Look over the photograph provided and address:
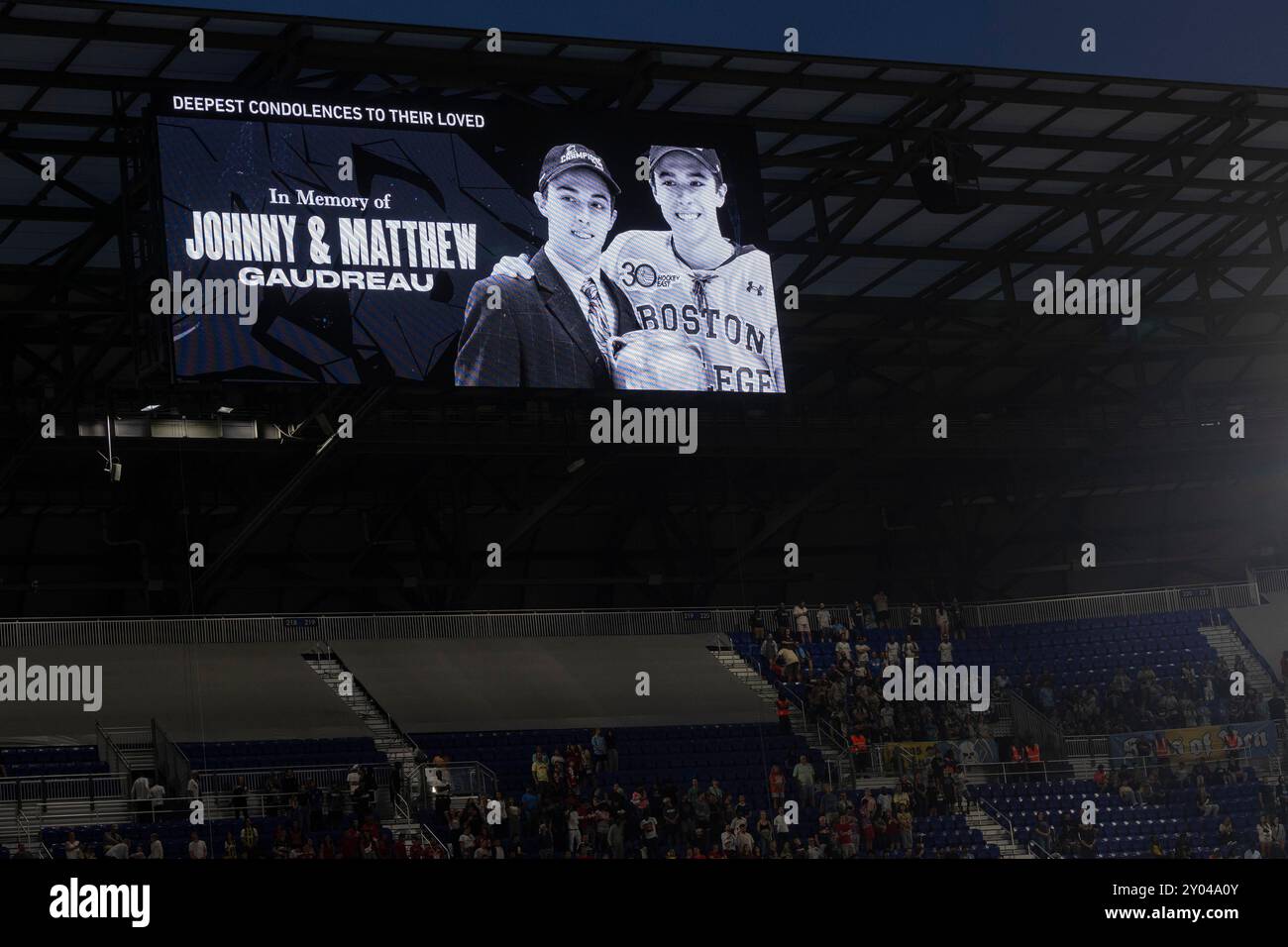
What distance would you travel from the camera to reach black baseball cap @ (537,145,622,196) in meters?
21.4

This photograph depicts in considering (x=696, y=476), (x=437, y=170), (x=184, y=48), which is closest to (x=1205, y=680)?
(x=696, y=476)

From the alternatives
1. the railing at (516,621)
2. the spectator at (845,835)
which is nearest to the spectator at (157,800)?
the railing at (516,621)

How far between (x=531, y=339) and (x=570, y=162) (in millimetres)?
2415

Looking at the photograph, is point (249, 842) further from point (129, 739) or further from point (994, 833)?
point (994, 833)

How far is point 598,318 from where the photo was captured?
2102 cm

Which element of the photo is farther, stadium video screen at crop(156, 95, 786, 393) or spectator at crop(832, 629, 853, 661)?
spectator at crop(832, 629, 853, 661)

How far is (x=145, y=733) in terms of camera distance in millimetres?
26109

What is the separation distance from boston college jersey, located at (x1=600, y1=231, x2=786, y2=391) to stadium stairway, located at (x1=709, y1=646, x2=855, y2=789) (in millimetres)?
8229

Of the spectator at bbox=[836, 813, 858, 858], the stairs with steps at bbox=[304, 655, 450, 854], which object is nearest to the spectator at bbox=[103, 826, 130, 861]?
the stairs with steps at bbox=[304, 655, 450, 854]

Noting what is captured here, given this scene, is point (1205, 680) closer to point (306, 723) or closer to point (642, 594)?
point (642, 594)

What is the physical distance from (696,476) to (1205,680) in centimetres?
1097

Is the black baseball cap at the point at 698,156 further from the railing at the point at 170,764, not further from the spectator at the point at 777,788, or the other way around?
the railing at the point at 170,764

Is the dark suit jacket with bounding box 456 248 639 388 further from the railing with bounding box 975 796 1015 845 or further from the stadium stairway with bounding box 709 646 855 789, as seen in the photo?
the railing with bounding box 975 796 1015 845
